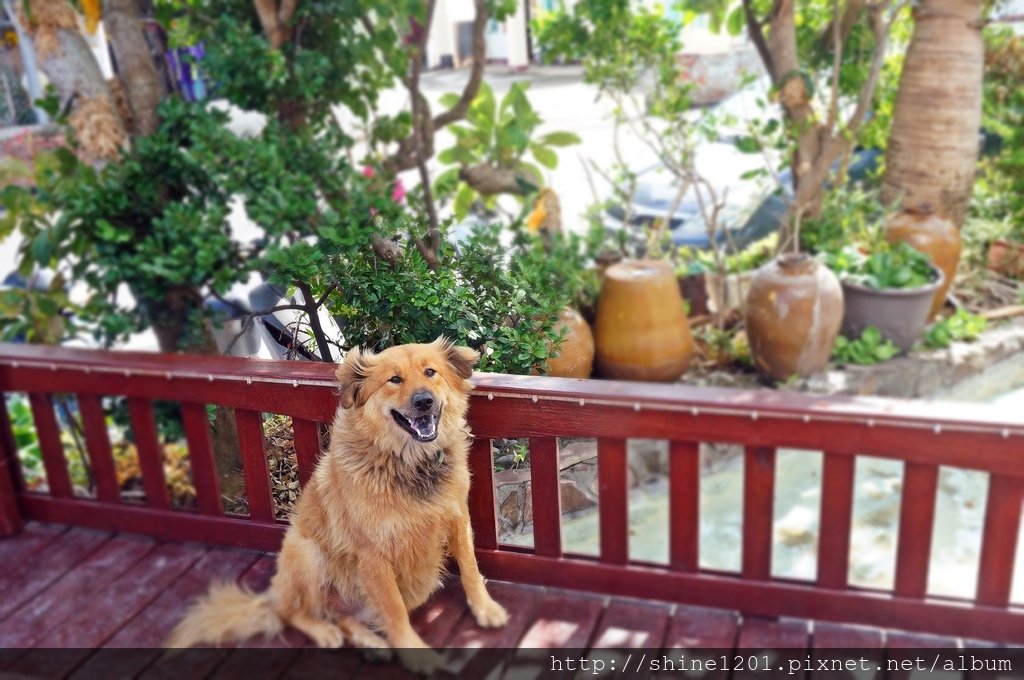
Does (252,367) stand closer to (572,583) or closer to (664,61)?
(572,583)

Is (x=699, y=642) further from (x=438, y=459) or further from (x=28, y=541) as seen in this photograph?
(x=28, y=541)

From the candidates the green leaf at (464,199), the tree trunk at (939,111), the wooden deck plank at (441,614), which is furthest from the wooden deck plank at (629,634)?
the tree trunk at (939,111)

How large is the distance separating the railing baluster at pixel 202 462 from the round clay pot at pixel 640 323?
2181mm

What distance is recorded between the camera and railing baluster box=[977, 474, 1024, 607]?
156 centimetres

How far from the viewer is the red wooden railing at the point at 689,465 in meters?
1.54

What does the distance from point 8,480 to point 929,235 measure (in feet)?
14.5

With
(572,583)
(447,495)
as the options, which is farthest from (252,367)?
(572,583)

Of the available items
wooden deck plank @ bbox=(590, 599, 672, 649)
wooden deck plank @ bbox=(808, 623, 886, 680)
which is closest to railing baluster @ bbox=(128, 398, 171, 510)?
wooden deck plank @ bbox=(590, 599, 672, 649)

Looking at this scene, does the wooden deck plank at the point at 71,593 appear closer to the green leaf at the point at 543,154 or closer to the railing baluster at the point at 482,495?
the railing baluster at the point at 482,495

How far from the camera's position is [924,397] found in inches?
177

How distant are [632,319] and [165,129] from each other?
2144 mm

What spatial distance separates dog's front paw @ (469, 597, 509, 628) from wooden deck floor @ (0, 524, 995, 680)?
15 mm

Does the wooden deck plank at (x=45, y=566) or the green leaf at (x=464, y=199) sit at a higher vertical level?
the green leaf at (x=464, y=199)

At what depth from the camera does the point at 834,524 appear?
1.67 meters
